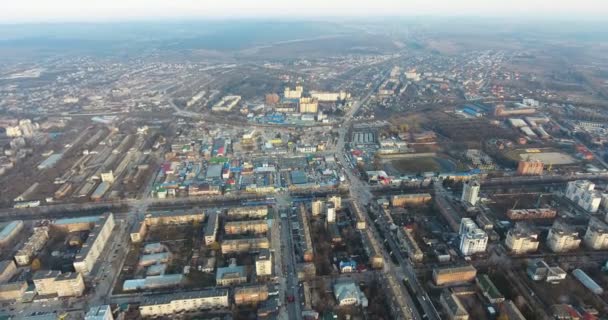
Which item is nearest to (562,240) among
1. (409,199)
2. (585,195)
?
(585,195)

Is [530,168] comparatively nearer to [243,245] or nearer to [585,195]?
[585,195]

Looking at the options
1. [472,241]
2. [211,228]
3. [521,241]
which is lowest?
[211,228]

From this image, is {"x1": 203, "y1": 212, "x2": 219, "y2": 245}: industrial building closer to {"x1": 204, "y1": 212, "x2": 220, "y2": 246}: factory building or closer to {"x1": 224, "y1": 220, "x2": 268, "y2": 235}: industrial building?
{"x1": 204, "y1": 212, "x2": 220, "y2": 246}: factory building

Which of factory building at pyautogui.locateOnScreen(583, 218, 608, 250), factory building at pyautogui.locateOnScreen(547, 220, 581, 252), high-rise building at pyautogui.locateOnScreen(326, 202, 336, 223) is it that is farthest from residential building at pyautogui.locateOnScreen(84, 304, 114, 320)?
factory building at pyautogui.locateOnScreen(583, 218, 608, 250)

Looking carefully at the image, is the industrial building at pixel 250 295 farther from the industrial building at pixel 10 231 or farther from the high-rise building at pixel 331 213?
the industrial building at pixel 10 231

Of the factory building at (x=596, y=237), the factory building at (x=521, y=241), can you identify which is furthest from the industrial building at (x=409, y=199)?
the factory building at (x=596, y=237)
